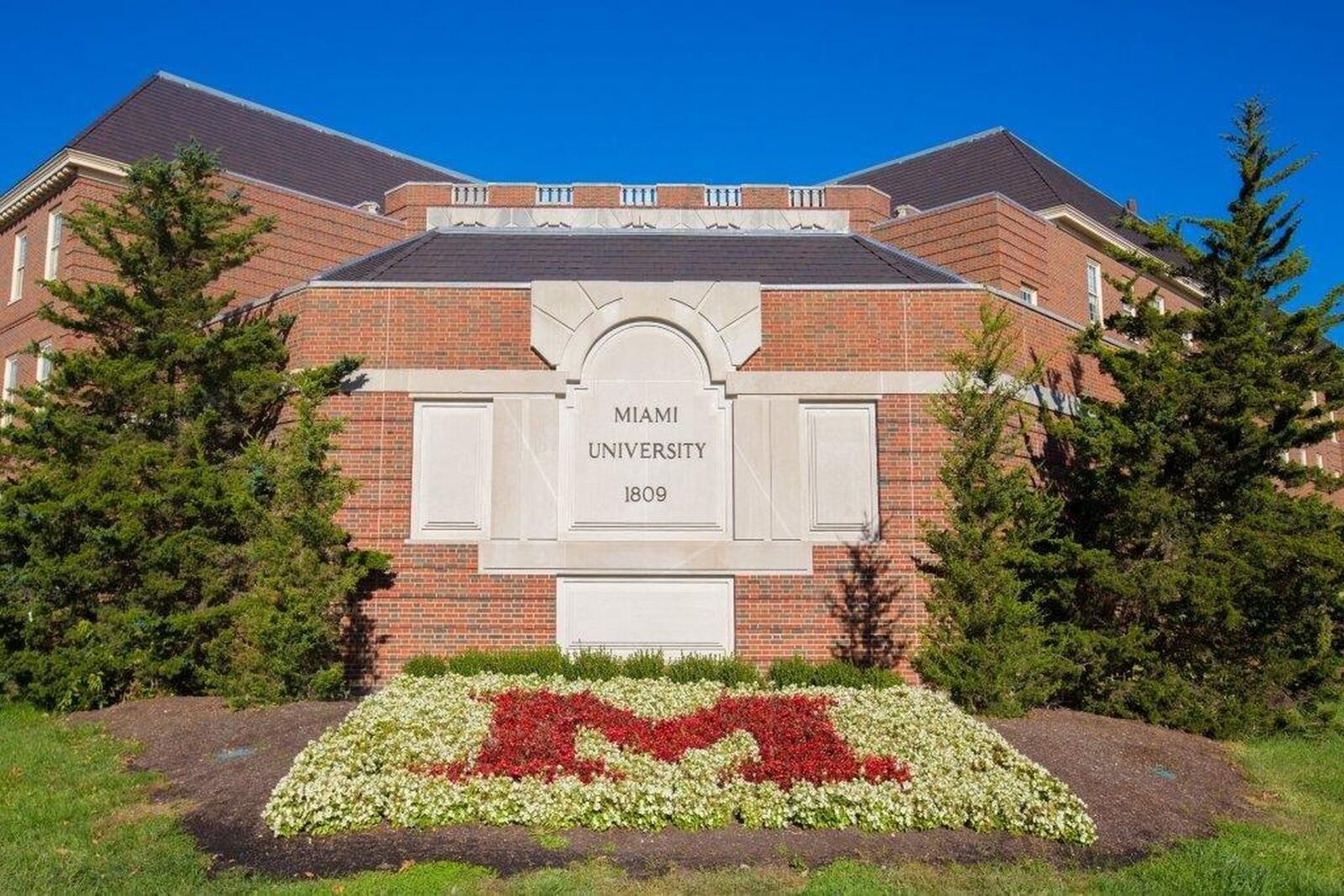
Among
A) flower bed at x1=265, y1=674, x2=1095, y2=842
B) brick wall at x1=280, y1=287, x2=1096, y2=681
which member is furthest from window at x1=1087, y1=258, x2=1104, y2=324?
flower bed at x1=265, y1=674, x2=1095, y2=842

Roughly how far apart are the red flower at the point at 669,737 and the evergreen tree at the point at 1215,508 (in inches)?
196

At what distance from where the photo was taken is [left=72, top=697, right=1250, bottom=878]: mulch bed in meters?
7.62

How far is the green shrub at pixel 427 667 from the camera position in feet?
44.5

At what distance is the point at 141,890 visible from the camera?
22.7ft

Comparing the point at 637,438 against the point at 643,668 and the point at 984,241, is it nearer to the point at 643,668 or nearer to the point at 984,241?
the point at 643,668

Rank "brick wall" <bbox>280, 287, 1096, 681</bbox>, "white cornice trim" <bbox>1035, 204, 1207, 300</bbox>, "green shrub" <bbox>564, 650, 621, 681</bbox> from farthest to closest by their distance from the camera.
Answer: "white cornice trim" <bbox>1035, 204, 1207, 300</bbox>
"brick wall" <bbox>280, 287, 1096, 681</bbox>
"green shrub" <bbox>564, 650, 621, 681</bbox>

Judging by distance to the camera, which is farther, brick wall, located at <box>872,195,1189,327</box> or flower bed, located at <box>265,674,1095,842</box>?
brick wall, located at <box>872,195,1189,327</box>

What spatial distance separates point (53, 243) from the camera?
26.6 m

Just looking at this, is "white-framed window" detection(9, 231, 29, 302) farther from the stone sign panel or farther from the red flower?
the red flower

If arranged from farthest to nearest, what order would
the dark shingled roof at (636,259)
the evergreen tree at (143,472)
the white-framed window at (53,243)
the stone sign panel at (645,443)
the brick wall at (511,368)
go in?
the white-framed window at (53,243) → the dark shingled roof at (636,259) → the stone sign panel at (645,443) → the brick wall at (511,368) → the evergreen tree at (143,472)

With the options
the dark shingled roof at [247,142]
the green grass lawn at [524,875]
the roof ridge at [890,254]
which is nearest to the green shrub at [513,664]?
the green grass lawn at [524,875]

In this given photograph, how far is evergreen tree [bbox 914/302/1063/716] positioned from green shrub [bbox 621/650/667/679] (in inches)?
125

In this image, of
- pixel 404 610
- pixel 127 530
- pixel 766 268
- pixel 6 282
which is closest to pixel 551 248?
pixel 766 268

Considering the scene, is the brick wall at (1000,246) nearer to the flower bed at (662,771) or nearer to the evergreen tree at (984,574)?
the evergreen tree at (984,574)
